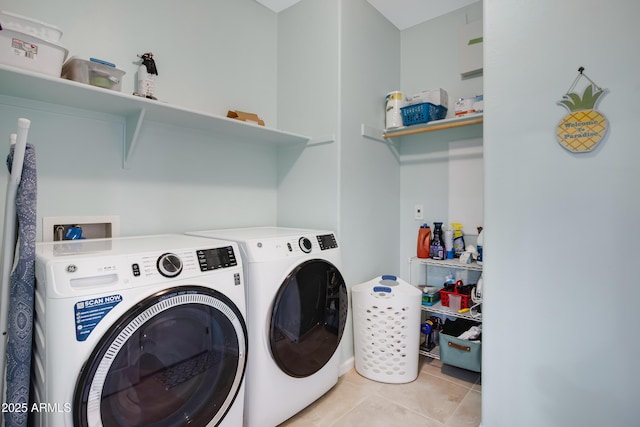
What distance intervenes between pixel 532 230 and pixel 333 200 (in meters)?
1.16

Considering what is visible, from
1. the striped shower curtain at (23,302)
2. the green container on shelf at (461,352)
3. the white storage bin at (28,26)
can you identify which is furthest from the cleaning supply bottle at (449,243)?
the white storage bin at (28,26)

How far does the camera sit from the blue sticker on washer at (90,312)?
100cm

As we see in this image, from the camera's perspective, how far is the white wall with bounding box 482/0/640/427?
1.28 metres

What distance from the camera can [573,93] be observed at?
1.37 metres

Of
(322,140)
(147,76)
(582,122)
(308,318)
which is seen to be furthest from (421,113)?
(147,76)

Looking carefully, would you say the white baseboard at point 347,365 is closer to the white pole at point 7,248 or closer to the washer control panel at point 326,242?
the washer control panel at point 326,242

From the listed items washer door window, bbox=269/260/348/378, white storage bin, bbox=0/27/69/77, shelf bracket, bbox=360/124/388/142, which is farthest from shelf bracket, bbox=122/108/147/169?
shelf bracket, bbox=360/124/388/142

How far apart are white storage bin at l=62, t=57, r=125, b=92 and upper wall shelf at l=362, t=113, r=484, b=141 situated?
5.08ft

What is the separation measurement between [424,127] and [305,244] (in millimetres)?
1284

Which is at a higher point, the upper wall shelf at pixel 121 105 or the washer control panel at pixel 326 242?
the upper wall shelf at pixel 121 105

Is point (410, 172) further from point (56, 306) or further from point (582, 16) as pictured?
point (56, 306)

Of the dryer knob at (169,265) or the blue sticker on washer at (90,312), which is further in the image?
the dryer knob at (169,265)

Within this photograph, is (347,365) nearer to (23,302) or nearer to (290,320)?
(290,320)

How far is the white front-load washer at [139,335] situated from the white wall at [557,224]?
47.7 inches
